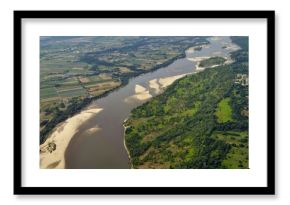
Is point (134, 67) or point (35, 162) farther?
point (134, 67)

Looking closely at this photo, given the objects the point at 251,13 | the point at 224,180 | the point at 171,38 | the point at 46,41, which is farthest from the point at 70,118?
the point at 251,13

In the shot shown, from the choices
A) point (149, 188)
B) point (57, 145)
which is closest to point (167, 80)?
point (149, 188)

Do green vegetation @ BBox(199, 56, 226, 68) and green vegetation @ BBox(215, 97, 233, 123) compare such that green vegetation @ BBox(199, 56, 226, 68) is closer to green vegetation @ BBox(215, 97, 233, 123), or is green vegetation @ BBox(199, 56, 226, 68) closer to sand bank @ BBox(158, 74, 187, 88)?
sand bank @ BBox(158, 74, 187, 88)

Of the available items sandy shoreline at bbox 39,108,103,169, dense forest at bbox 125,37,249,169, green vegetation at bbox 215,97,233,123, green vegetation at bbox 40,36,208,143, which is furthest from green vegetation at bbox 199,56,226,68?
sandy shoreline at bbox 39,108,103,169

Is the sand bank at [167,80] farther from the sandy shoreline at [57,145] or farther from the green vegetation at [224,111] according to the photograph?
the sandy shoreline at [57,145]

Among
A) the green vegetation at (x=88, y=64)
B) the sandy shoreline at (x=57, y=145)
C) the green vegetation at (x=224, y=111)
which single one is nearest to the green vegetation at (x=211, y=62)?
the green vegetation at (x=88, y=64)
